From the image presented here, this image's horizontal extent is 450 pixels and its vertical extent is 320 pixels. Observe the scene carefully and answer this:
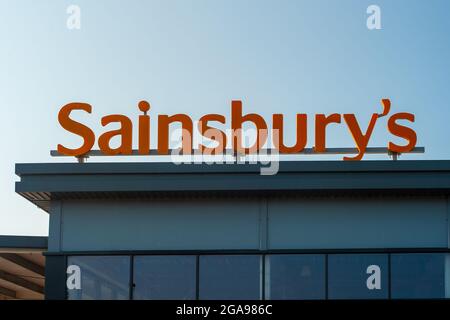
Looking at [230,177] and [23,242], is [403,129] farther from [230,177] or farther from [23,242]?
[23,242]

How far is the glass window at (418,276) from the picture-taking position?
2214 centimetres

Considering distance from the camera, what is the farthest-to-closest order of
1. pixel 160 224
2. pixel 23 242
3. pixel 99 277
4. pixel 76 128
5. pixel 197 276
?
pixel 23 242, pixel 76 128, pixel 160 224, pixel 99 277, pixel 197 276

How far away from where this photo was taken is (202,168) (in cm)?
2208

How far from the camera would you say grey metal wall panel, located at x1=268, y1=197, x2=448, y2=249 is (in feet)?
74.1

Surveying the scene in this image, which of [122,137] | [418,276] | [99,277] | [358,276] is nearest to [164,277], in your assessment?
[99,277]

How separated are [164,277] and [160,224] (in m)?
1.48

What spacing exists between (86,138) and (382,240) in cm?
862

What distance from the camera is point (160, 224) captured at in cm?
2283

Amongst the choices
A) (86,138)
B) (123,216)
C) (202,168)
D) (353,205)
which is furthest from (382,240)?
(86,138)

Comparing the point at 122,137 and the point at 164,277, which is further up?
the point at 122,137
